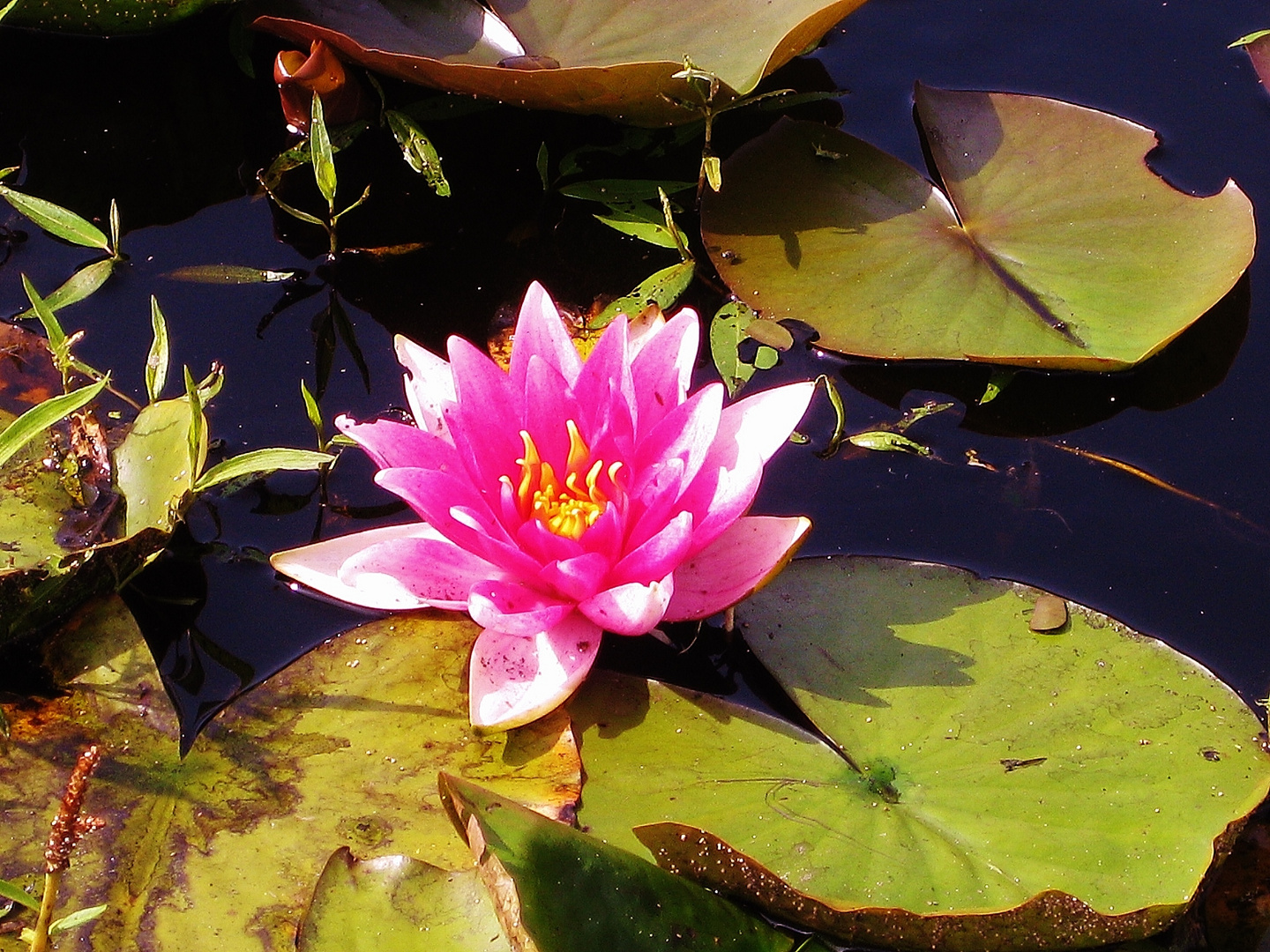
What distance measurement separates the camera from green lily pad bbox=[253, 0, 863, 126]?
7.83 feet

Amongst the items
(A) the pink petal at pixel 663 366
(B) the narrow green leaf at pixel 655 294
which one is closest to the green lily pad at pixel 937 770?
(A) the pink petal at pixel 663 366

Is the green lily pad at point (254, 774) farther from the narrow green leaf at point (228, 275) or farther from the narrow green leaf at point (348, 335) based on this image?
the narrow green leaf at point (228, 275)

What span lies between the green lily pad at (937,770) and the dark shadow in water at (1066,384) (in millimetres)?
533

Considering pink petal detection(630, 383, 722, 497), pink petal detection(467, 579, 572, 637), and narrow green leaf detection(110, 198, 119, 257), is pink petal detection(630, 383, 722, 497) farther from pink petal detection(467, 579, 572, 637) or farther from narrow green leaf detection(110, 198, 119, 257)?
narrow green leaf detection(110, 198, 119, 257)

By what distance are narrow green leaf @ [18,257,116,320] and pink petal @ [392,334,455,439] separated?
89 cm

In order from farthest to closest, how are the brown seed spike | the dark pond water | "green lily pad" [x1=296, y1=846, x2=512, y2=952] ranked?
the dark pond water < "green lily pad" [x1=296, y1=846, x2=512, y2=952] < the brown seed spike

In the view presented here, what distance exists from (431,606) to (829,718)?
2.25 ft

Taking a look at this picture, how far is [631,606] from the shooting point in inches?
65.9

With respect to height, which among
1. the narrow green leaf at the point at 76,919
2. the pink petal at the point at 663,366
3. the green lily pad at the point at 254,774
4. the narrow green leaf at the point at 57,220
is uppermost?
the pink petal at the point at 663,366

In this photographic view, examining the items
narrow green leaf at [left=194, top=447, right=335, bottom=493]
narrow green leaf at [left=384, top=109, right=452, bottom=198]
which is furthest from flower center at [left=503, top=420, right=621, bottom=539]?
narrow green leaf at [left=384, top=109, right=452, bottom=198]

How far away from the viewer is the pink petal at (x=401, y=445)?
1.77 m

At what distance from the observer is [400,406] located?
235cm

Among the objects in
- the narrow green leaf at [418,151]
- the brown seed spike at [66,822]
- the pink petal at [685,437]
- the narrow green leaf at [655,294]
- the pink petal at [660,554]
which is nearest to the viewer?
the brown seed spike at [66,822]

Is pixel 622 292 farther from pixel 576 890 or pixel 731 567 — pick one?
pixel 576 890
